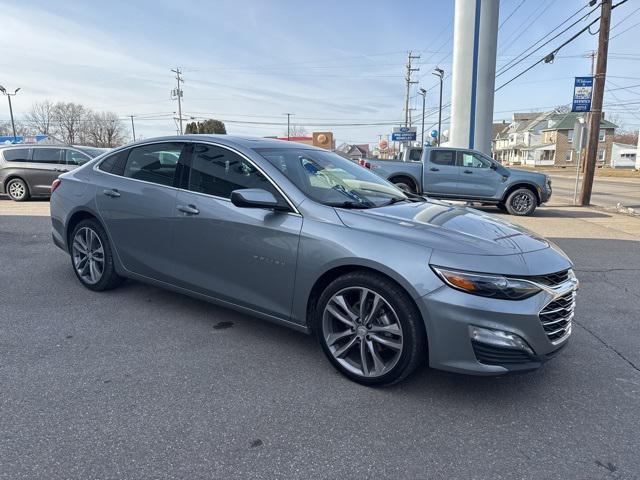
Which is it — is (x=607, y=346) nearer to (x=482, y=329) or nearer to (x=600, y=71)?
(x=482, y=329)

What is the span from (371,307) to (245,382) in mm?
998

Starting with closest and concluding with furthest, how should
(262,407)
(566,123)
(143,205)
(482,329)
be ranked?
(482,329) < (262,407) < (143,205) < (566,123)

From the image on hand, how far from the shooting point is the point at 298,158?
12.9 feet

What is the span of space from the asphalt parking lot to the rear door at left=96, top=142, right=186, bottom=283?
0.54 metres

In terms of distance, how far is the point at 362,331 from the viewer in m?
3.03

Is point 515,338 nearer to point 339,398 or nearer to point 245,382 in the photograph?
point 339,398

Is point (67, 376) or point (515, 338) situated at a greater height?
point (515, 338)

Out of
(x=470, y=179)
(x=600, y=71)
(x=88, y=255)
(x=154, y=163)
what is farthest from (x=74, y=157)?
(x=600, y=71)

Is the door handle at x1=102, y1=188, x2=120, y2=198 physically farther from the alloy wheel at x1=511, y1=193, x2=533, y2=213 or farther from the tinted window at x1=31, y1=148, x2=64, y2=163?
the alloy wheel at x1=511, y1=193, x2=533, y2=213

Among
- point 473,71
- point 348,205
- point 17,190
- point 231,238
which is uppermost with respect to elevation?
point 473,71

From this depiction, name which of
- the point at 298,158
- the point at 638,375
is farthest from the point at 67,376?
the point at 638,375

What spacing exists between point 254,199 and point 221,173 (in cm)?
73

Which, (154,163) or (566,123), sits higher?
→ (566,123)

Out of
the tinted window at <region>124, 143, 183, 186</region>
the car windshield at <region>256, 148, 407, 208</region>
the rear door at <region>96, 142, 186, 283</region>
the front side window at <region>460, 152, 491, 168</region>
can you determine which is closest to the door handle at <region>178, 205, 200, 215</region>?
the rear door at <region>96, 142, 186, 283</region>
